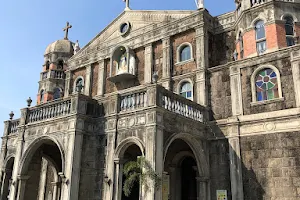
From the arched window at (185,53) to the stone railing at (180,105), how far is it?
3.88 metres

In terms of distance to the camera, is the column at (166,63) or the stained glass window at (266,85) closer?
the stained glass window at (266,85)

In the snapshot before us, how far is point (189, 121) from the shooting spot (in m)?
15.5

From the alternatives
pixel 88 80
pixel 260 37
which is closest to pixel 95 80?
pixel 88 80

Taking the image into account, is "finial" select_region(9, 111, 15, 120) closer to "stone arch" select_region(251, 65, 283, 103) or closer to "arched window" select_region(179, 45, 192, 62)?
"arched window" select_region(179, 45, 192, 62)

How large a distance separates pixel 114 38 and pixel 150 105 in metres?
11.7

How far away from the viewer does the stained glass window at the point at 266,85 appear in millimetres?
15732

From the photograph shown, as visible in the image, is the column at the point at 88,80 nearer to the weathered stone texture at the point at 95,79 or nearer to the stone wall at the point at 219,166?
the weathered stone texture at the point at 95,79

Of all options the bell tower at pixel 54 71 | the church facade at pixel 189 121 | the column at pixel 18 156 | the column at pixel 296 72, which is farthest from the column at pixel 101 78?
the column at pixel 296 72

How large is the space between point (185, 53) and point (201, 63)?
5.52 ft

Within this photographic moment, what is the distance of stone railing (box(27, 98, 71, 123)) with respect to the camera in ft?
51.5

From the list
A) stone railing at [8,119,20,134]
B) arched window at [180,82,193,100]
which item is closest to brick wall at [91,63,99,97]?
stone railing at [8,119,20,134]

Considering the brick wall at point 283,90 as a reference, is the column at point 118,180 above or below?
below

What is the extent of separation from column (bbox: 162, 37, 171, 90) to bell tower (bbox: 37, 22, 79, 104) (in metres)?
13.4

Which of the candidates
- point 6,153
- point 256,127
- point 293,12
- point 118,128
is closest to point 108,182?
point 118,128
